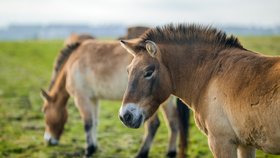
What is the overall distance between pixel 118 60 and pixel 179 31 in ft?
12.3

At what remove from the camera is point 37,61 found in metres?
38.6

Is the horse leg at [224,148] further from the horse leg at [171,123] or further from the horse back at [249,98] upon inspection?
the horse leg at [171,123]

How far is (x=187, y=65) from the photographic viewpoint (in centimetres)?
523

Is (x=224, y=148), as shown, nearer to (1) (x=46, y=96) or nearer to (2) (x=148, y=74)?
(2) (x=148, y=74)

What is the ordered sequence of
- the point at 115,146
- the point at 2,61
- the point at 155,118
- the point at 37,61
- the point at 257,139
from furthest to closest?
the point at 37,61 → the point at 2,61 → the point at 115,146 → the point at 155,118 → the point at 257,139

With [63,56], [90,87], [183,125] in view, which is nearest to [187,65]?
[183,125]

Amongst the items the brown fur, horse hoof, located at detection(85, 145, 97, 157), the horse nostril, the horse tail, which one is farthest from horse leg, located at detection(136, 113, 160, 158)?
the horse nostril

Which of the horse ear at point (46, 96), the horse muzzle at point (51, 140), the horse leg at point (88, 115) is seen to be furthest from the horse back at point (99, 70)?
the horse muzzle at point (51, 140)

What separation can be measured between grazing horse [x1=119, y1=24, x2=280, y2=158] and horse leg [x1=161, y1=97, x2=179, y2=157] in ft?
11.7

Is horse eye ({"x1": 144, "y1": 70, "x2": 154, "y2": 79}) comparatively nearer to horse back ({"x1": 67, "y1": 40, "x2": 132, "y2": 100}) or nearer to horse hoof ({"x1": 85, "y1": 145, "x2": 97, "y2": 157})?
horse back ({"x1": 67, "y1": 40, "x2": 132, "y2": 100})

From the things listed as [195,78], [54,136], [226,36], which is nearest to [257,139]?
[195,78]

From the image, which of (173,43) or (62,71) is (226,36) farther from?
(62,71)

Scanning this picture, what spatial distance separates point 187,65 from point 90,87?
15.0ft

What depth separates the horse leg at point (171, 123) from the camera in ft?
28.3
